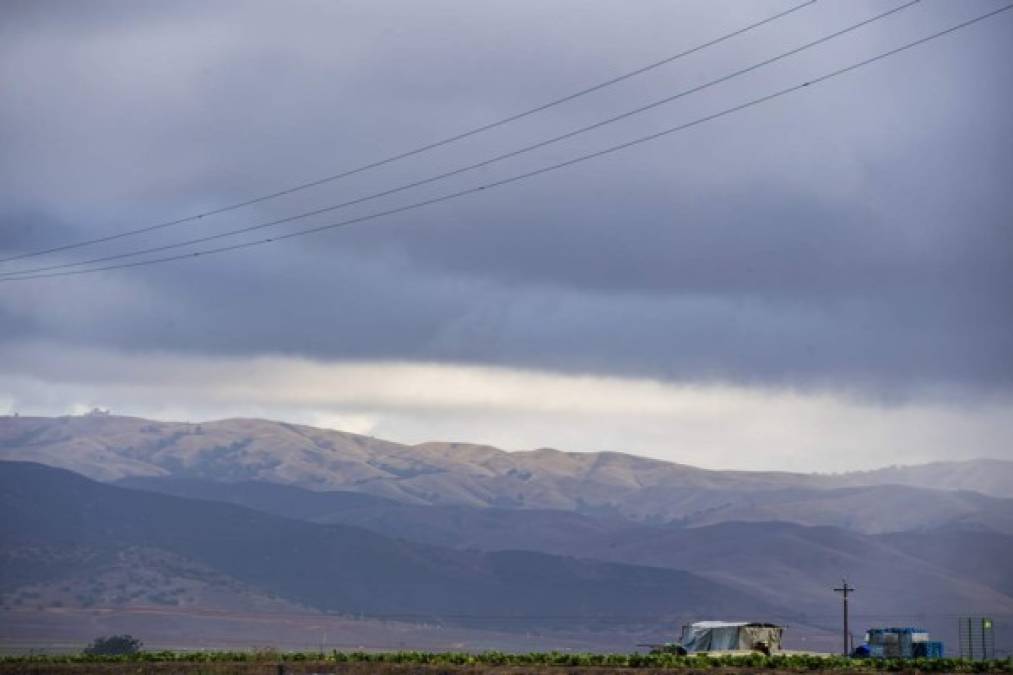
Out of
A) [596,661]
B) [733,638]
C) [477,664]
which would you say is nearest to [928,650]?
[733,638]

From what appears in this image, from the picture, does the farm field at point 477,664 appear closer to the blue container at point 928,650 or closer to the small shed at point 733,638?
the small shed at point 733,638

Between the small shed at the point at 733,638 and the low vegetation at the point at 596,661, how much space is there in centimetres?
773

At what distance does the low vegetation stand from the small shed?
7.73 m

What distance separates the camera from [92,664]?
83062 millimetres

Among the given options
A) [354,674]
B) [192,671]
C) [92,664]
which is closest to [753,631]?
[354,674]

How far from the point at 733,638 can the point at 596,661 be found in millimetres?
12701

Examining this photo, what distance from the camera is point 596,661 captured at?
70.2 m

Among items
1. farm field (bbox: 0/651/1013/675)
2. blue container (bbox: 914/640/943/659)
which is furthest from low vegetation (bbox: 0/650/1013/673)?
blue container (bbox: 914/640/943/659)

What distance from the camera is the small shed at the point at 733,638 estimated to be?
80.0 m

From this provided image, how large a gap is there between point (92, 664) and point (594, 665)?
3017 centimetres

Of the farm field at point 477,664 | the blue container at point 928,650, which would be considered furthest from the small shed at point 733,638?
the blue container at point 928,650

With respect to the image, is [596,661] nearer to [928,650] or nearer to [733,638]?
[733,638]

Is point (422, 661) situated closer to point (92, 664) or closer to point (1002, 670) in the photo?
point (92, 664)

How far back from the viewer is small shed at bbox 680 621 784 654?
80000 mm
